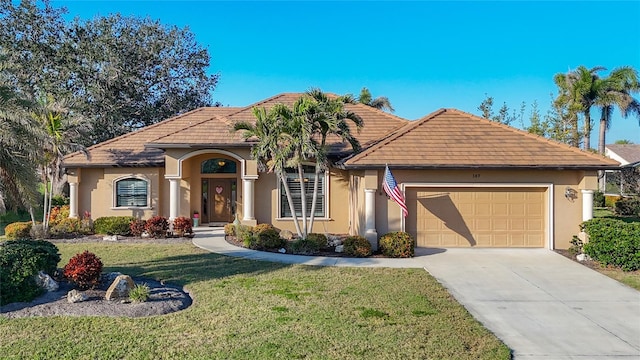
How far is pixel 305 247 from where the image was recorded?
1338 cm

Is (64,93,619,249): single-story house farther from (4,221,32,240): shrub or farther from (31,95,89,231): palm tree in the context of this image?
(4,221,32,240): shrub

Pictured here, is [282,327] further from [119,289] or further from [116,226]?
[116,226]

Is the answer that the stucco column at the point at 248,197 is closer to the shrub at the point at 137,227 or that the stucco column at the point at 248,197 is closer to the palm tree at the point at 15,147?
the shrub at the point at 137,227

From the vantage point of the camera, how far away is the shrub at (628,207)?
24122 millimetres

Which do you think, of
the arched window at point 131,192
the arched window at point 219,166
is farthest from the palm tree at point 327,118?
the arched window at point 131,192

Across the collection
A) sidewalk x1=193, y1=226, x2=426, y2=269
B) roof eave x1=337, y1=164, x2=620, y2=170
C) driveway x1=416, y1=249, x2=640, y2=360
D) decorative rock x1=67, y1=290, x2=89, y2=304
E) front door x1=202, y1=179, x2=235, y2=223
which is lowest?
driveway x1=416, y1=249, x2=640, y2=360

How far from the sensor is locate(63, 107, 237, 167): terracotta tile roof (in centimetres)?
1825

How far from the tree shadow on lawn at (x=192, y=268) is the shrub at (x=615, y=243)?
348 inches

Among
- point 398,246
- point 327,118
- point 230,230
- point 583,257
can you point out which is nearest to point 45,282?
point 230,230

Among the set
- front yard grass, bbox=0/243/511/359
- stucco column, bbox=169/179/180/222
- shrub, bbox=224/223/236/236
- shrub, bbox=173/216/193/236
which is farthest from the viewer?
stucco column, bbox=169/179/180/222

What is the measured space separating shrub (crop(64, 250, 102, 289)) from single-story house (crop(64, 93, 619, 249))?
787 centimetres

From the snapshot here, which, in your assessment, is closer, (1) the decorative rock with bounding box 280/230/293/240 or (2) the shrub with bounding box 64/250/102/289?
(2) the shrub with bounding box 64/250/102/289

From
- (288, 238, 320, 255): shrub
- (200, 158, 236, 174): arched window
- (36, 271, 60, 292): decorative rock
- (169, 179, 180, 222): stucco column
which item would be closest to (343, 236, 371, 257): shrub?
(288, 238, 320, 255): shrub

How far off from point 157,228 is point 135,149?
5.40m
